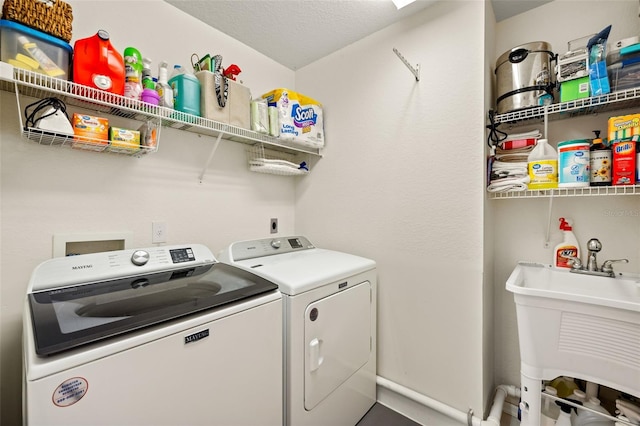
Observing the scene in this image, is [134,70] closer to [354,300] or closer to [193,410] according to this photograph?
[193,410]

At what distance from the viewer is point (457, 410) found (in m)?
1.64

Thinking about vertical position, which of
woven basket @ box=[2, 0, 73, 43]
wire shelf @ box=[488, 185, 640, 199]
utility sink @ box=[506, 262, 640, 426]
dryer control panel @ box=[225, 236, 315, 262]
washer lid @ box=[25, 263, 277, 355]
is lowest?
utility sink @ box=[506, 262, 640, 426]

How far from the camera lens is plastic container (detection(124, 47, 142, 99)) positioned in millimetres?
1307

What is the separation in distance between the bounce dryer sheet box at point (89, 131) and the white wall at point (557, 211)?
7.06 feet

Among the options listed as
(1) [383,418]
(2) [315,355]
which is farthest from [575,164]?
(1) [383,418]

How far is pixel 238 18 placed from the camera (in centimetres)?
185

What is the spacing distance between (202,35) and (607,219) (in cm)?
272

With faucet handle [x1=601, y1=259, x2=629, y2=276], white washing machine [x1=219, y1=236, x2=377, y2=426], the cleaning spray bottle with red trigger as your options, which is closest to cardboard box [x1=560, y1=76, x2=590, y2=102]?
the cleaning spray bottle with red trigger

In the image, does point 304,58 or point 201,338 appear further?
point 304,58

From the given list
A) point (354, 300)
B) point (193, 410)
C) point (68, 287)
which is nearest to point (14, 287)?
point (68, 287)

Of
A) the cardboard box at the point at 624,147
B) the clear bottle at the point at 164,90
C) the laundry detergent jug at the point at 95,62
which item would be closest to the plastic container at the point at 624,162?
the cardboard box at the point at 624,147

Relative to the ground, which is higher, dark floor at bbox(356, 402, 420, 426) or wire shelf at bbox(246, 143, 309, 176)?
wire shelf at bbox(246, 143, 309, 176)

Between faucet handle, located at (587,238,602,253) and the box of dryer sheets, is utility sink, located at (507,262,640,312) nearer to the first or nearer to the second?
faucet handle, located at (587,238,602,253)

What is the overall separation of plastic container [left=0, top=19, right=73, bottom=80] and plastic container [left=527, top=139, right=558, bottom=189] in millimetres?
2281
